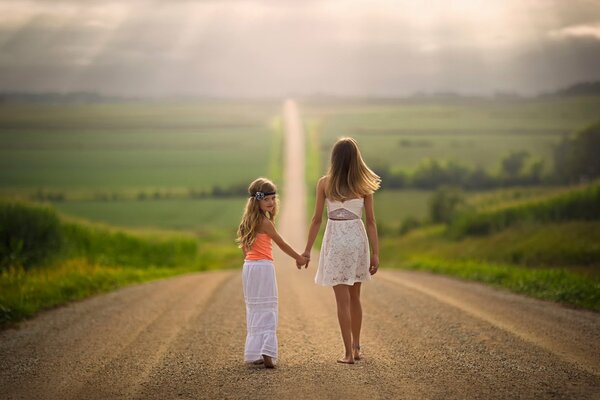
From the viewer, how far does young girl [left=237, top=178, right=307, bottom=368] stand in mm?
8391

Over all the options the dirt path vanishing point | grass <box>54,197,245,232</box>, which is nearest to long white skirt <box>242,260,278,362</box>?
the dirt path vanishing point

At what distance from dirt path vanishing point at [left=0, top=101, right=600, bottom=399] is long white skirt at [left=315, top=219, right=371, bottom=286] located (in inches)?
39.2

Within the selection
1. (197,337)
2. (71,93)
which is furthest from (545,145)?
(71,93)

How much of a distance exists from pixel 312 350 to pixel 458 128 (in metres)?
114

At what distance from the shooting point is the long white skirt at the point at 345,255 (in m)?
8.46

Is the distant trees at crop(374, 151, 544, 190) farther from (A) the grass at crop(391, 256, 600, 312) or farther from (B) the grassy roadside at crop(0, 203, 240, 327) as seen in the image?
(A) the grass at crop(391, 256, 600, 312)

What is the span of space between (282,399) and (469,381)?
6.63ft

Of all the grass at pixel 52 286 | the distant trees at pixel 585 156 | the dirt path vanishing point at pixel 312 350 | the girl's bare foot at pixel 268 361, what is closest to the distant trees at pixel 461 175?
the distant trees at pixel 585 156

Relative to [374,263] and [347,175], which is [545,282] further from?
[347,175]

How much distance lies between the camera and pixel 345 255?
848 centimetres

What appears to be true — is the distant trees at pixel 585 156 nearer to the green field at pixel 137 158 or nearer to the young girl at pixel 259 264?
the green field at pixel 137 158

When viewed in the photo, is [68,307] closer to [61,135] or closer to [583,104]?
[583,104]

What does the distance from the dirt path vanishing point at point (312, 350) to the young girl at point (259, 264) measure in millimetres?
499

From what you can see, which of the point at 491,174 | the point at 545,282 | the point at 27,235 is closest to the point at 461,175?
the point at 491,174
